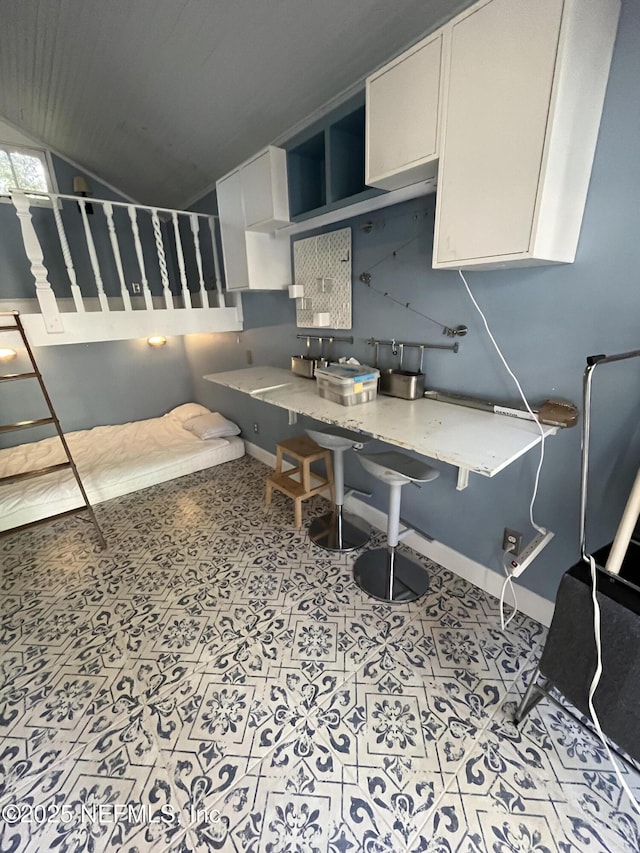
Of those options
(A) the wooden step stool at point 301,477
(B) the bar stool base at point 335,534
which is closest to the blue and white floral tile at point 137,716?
(B) the bar stool base at point 335,534

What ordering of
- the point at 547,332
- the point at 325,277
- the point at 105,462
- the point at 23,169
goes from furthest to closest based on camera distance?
the point at 23,169 → the point at 105,462 → the point at 325,277 → the point at 547,332

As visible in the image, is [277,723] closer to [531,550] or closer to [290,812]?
[290,812]

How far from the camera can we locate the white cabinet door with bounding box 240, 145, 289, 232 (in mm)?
Result: 2143

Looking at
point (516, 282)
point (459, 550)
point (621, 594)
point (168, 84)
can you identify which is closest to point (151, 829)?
point (621, 594)

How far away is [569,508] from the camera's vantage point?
60.6 inches

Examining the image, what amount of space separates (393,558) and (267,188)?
240 centimetres

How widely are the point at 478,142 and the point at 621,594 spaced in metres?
1.49

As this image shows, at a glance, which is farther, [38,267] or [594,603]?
[38,267]

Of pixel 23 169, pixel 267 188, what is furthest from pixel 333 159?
pixel 23 169

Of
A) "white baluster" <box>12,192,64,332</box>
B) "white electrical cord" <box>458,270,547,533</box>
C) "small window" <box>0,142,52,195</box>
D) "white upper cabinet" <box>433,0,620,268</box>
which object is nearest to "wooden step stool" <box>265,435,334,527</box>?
"white electrical cord" <box>458,270,547,533</box>

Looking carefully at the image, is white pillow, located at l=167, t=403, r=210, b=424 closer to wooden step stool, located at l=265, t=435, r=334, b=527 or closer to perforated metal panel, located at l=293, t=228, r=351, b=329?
wooden step stool, located at l=265, t=435, r=334, b=527

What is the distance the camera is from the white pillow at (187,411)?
13.7ft

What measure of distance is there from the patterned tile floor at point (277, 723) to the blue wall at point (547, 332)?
50 cm

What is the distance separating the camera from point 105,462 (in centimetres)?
322
